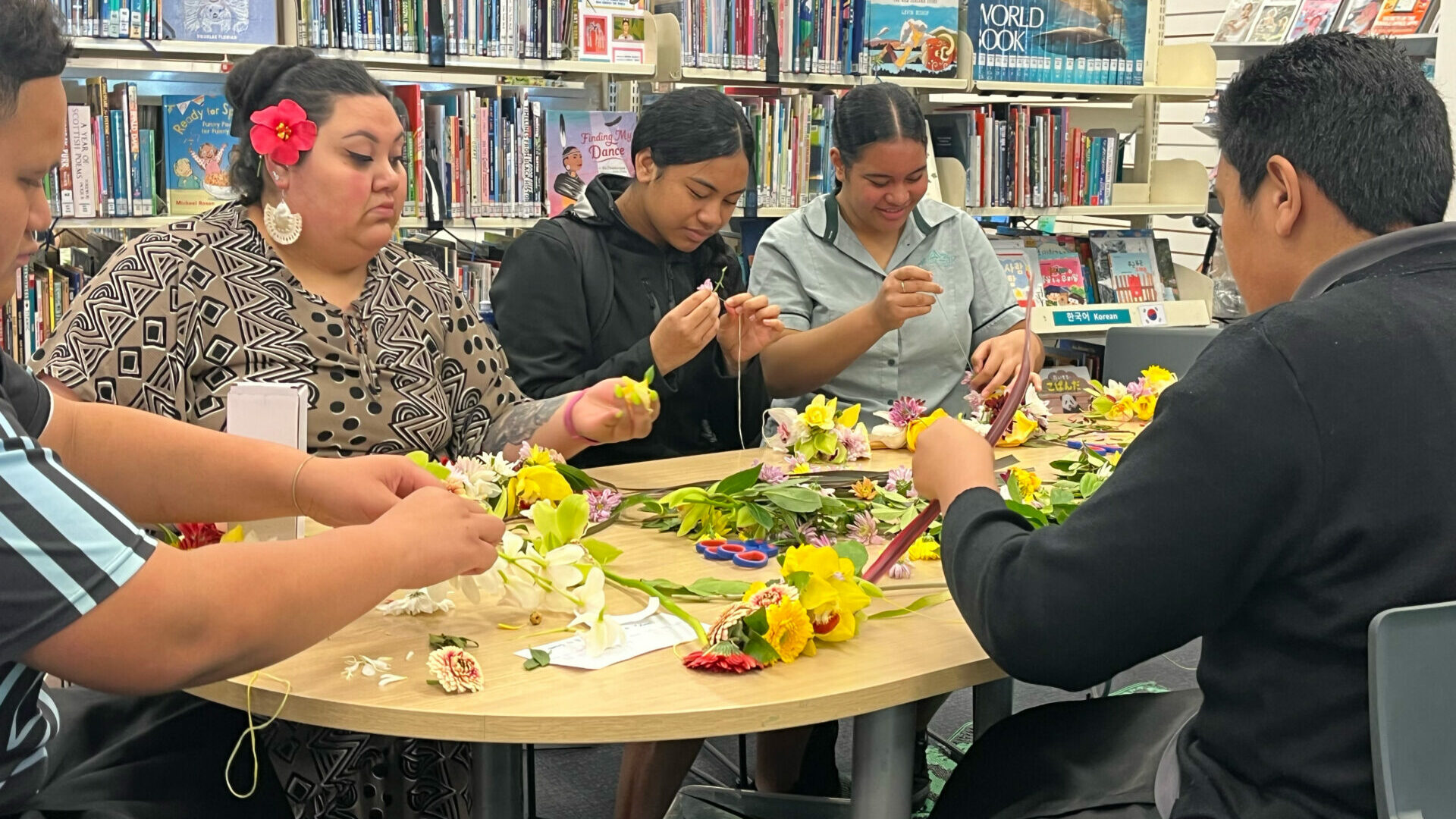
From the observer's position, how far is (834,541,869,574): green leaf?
5.51 ft

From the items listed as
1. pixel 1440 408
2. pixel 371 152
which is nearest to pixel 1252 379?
pixel 1440 408

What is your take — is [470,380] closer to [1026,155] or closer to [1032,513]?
[1032,513]

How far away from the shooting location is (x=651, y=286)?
2994 millimetres

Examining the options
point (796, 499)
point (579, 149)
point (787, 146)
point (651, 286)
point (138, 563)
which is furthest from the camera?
point (787, 146)

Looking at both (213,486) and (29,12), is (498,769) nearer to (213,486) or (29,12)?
(213,486)

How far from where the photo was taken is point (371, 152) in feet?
7.29

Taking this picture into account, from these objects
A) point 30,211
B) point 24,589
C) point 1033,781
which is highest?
point 30,211

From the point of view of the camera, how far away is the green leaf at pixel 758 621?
144 centimetres

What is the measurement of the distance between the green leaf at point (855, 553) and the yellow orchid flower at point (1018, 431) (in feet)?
3.25

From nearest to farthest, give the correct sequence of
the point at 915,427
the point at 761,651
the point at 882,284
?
the point at 761,651, the point at 915,427, the point at 882,284

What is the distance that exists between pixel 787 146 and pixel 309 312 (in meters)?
2.63

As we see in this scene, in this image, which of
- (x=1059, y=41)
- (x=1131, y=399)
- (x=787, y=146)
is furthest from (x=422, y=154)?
(x=1059, y=41)

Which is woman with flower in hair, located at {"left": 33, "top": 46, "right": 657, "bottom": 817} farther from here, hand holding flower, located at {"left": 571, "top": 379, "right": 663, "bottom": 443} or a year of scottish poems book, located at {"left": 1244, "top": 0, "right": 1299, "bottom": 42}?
a year of scottish poems book, located at {"left": 1244, "top": 0, "right": 1299, "bottom": 42}

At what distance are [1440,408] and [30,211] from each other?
1.29 m
